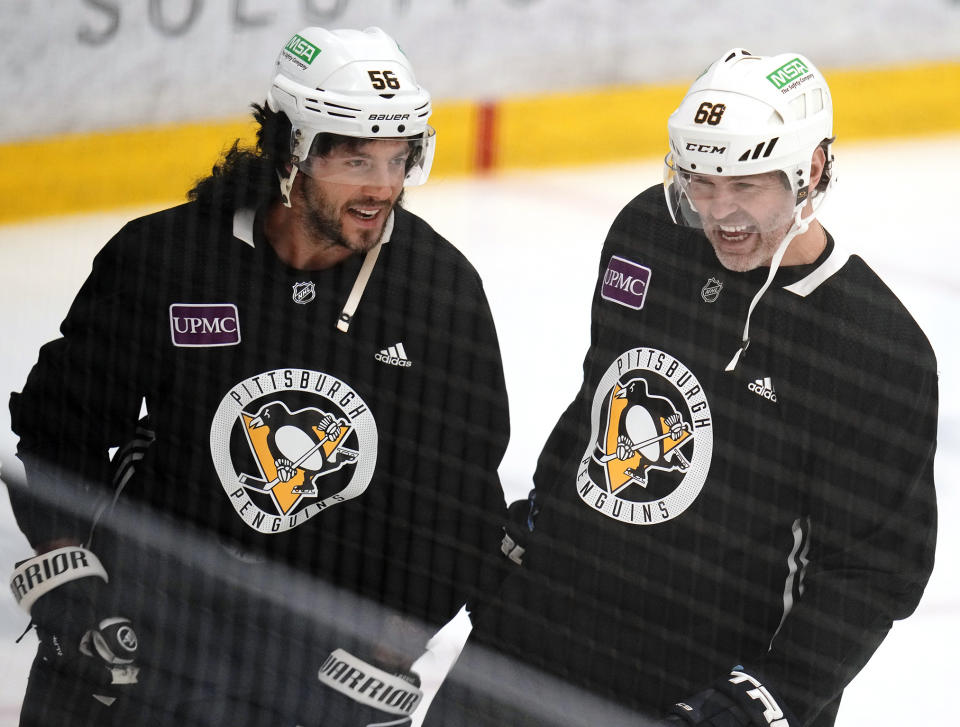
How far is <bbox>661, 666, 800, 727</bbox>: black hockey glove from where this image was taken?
4.17 ft

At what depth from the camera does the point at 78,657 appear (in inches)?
55.2

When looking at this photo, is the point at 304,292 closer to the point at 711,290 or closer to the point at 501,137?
the point at 711,290

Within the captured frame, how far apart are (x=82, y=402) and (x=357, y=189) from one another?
0.33 metres

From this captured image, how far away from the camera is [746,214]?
4.22 feet

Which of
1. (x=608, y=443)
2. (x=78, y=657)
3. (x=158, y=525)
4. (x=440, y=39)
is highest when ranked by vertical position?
(x=440, y=39)

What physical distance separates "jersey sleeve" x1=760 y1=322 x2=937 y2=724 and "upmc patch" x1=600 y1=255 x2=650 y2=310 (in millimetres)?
187

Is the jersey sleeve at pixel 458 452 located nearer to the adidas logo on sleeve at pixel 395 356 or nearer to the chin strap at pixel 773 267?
the adidas logo on sleeve at pixel 395 356

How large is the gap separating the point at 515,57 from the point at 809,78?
1.46 meters

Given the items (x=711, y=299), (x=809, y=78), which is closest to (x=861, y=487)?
(x=711, y=299)

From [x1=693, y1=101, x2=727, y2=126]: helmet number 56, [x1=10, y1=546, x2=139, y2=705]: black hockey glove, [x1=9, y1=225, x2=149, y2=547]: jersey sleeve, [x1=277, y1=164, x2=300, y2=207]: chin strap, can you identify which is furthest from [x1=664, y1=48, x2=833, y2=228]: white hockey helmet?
[x1=10, y1=546, x2=139, y2=705]: black hockey glove

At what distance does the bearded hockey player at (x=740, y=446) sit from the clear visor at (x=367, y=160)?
0.20 meters

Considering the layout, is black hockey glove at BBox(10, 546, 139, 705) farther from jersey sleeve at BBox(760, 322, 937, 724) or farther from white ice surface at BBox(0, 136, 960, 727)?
jersey sleeve at BBox(760, 322, 937, 724)

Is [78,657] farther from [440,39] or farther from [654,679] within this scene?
[440,39]

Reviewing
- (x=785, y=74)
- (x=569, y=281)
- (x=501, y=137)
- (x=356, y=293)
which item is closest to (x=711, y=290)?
(x=785, y=74)
